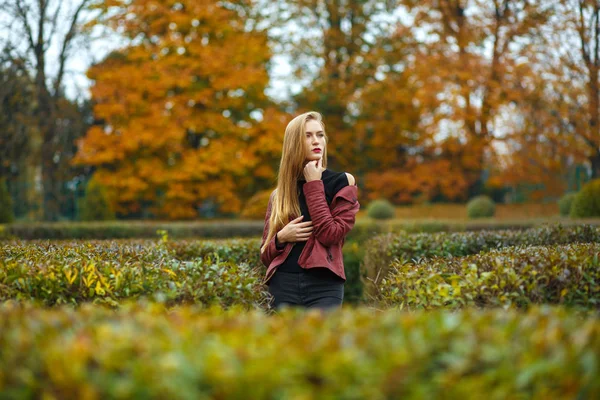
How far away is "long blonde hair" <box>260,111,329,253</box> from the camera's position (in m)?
3.72

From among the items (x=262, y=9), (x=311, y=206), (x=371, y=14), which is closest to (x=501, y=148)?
(x=371, y=14)

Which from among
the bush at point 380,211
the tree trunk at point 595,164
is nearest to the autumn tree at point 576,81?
the tree trunk at point 595,164

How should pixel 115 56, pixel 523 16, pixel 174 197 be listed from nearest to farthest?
pixel 174 197
pixel 523 16
pixel 115 56

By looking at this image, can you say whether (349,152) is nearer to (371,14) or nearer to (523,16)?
(371,14)

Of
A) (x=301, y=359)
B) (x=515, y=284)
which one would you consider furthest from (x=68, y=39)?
(x=301, y=359)

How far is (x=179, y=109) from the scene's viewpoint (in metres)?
15.9

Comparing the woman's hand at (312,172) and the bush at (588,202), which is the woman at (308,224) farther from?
the bush at (588,202)

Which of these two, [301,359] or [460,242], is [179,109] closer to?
[460,242]

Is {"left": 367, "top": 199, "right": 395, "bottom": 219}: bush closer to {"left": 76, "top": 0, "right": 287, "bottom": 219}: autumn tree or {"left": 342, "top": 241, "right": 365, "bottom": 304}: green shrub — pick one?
{"left": 76, "top": 0, "right": 287, "bottom": 219}: autumn tree

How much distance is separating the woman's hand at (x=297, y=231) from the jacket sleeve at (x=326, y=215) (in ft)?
0.17

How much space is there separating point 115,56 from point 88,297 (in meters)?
17.6

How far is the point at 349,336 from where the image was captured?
1781 mm

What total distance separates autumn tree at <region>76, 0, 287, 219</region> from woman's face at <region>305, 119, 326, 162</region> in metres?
11.9

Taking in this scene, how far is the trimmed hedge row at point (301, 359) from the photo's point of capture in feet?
5.16
